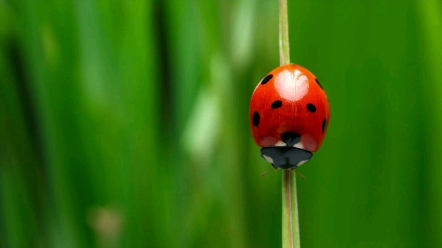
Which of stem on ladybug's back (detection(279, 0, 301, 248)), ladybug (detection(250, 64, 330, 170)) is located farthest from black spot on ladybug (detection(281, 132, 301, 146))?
stem on ladybug's back (detection(279, 0, 301, 248))

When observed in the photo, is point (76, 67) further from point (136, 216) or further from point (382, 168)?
point (382, 168)

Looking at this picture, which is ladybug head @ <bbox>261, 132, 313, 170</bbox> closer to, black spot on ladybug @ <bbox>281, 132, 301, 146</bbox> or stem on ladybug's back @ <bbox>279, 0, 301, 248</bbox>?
black spot on ladybug @ <bbox>281, 132, 301, 146</bbox>

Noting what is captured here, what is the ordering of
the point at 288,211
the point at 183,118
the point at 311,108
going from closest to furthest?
1. the point at 288,211
2. the point at 311,108
3. the point at 183,118

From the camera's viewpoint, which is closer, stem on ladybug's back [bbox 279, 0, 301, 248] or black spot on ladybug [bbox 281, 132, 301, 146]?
stem on ladybug's back [bbox 279, 0, 301, 248]

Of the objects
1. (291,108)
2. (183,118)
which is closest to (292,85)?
(291,108)

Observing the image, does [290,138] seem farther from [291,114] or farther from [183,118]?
[183,118]

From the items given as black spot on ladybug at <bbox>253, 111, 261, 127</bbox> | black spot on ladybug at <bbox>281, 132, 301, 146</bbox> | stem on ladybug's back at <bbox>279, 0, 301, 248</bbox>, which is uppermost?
black spot on ladybug at <bbox>253, 111, 261, 127</bbox>

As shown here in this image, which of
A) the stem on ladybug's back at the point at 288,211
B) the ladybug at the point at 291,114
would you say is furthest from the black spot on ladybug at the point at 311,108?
the stem on ladybug's back at the point at 288,211
